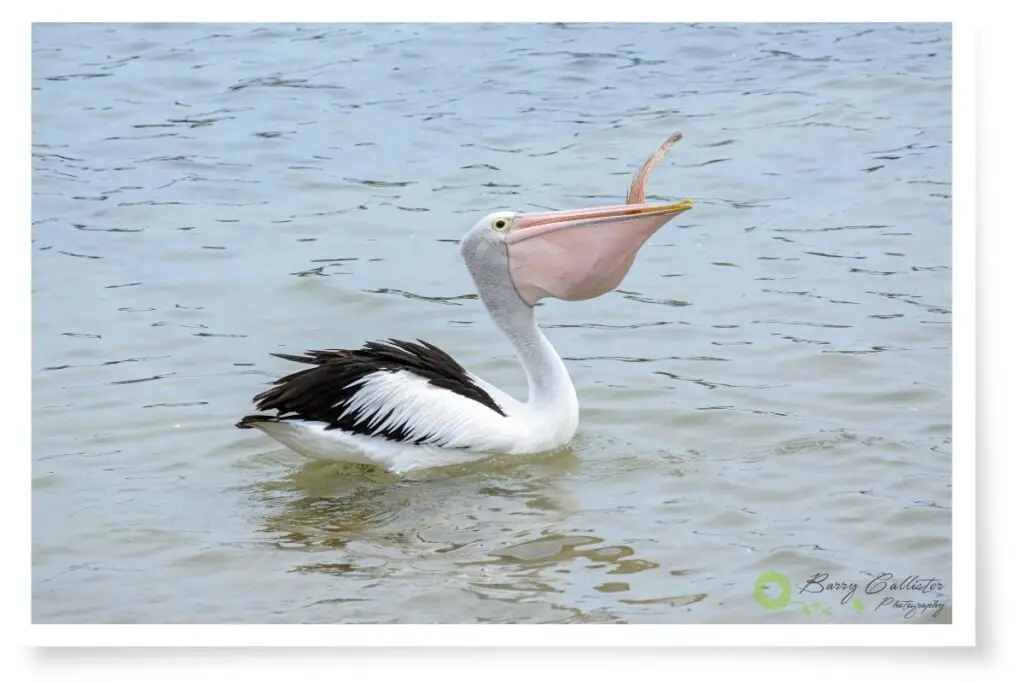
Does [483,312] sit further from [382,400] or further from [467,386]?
[382,400]

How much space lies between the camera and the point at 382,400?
15.6ft

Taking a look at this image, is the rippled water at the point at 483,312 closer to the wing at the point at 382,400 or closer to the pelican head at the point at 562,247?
the wing at the point at 382,400

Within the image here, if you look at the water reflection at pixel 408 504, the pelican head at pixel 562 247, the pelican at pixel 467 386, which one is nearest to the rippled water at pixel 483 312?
the water reflection at pixel 408 504

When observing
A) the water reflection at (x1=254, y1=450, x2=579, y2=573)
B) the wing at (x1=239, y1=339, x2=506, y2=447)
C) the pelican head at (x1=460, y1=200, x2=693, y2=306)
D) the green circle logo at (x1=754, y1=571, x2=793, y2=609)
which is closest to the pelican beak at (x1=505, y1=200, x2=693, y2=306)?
the pelican head at (x1=460, y1=200, x2=693, y2=306)

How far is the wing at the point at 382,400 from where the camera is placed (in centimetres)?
475

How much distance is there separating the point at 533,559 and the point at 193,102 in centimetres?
261

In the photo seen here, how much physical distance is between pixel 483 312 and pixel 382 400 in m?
1.16

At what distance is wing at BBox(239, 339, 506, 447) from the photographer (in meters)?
4.75
